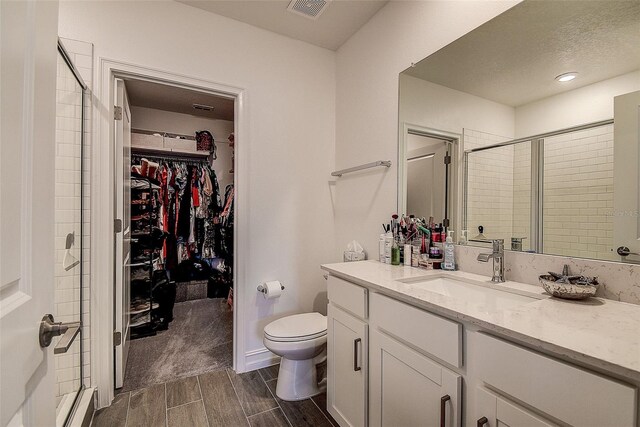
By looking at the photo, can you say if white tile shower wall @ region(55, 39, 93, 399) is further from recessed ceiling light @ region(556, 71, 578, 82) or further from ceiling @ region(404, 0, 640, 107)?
recessed ceiling light @ region(556, 71, 578, 82)

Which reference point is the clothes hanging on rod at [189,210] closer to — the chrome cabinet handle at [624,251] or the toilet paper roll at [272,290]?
the toilet paper roll at [272,290]

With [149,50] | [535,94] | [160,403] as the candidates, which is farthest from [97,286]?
[535,94]

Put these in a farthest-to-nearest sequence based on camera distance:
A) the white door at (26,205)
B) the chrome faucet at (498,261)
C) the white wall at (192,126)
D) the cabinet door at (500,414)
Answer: the white wall at (192,126) < the chrome faucet at (498,261) < the cabinet door at (500,414) < the white door at (26,205)

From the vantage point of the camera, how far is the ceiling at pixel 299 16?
197cm

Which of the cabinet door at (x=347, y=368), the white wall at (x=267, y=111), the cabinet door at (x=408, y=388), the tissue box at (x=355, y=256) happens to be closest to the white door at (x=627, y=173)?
the cabinet door at (x=408, y=388)

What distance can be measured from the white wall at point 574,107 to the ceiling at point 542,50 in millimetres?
26

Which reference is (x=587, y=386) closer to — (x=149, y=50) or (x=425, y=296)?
(x=425, y=296)

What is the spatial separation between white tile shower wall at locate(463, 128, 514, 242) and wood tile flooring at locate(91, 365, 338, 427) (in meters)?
1.37

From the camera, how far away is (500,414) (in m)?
0.79

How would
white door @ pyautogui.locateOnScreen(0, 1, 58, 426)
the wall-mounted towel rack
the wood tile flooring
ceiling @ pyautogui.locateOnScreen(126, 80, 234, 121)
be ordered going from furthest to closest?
ceiling @ pyautogui.locateOnScreen(126, 80, 234, 121), the wall-mounted towel rack, the wood tile flooring, white door @ pyautogui.locateOnScreen(0, 1, 58, 426)

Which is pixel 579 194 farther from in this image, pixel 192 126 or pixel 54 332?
pixel 192 126

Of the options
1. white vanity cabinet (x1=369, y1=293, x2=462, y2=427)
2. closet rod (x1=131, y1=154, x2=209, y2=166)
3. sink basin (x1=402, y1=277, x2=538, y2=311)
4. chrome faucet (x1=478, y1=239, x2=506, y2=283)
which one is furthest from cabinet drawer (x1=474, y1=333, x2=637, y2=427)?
closet rod (x1=131, y1=154, x2=209, y2=166)

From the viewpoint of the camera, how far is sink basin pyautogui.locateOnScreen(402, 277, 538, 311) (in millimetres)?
1155

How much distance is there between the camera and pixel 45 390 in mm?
644
